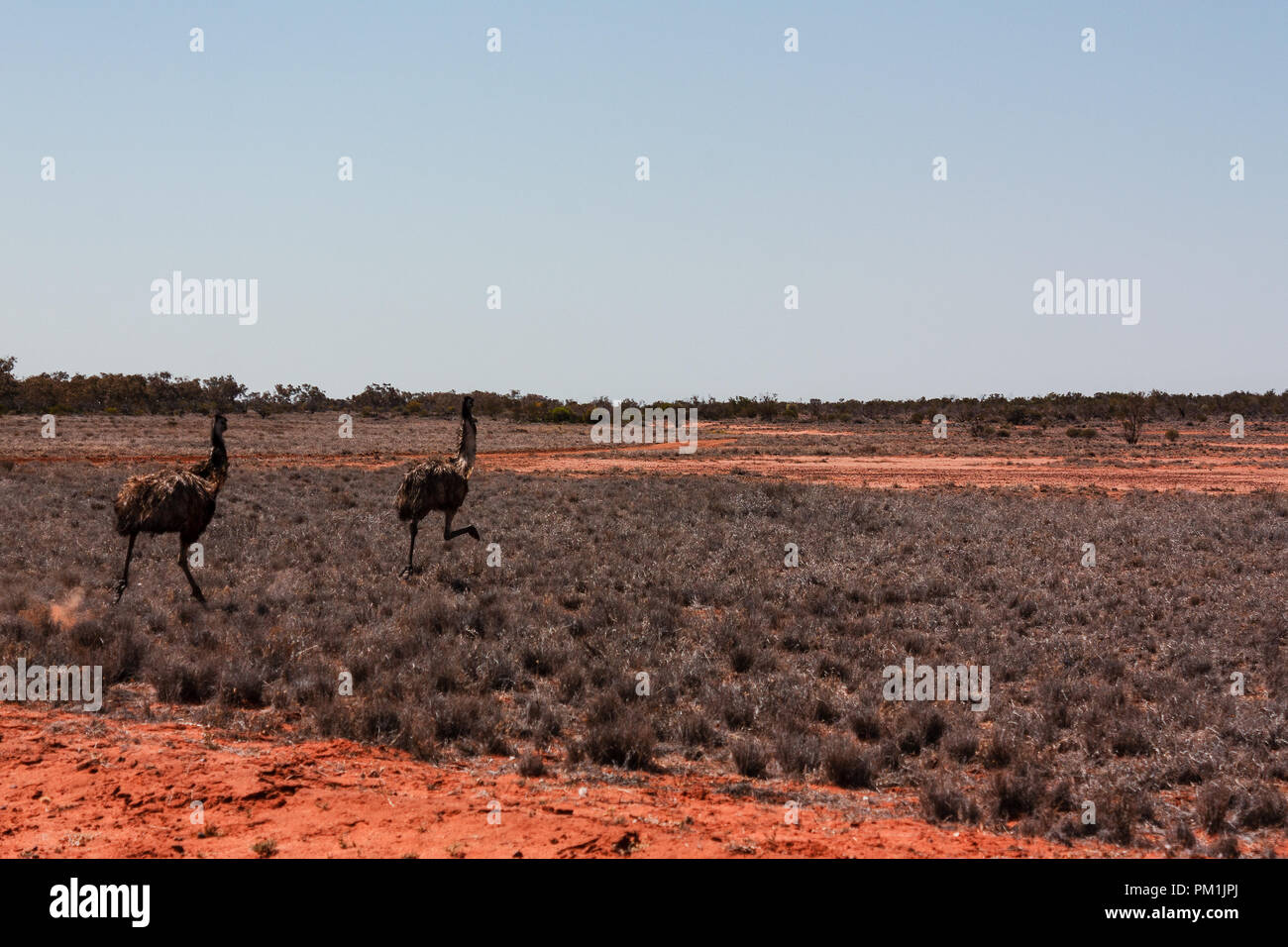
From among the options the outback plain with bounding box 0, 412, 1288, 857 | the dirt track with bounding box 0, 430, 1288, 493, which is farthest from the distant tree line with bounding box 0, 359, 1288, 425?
the outback plain with bounding box 0, 412, 1288, 857

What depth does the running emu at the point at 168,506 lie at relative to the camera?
37.0 ft

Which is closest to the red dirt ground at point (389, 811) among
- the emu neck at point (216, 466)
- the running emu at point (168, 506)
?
the running emu at point (168, 506)

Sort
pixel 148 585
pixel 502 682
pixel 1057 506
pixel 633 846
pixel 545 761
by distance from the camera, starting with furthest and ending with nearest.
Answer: pixel 1057 506 → pixel 148 585 → pixel 502 682 → pixel 545 761 → pixel 633 846

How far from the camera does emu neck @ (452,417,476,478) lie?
14.3 meters

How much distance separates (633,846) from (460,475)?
9.68 meters

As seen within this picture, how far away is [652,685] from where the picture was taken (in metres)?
8.76

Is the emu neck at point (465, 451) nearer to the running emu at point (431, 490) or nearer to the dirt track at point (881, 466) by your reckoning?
the running emu at point (431, 490)

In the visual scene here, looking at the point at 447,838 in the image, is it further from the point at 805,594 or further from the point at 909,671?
the point at 805,594

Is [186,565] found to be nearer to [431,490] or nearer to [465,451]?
[431,490]

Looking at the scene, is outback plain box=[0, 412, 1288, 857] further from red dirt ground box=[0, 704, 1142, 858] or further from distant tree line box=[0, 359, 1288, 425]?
distant tree line box=[0, 359, 1288, 425]

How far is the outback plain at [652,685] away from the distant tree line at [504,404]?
61242 mm

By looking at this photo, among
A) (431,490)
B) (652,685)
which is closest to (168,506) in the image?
(431,490)
